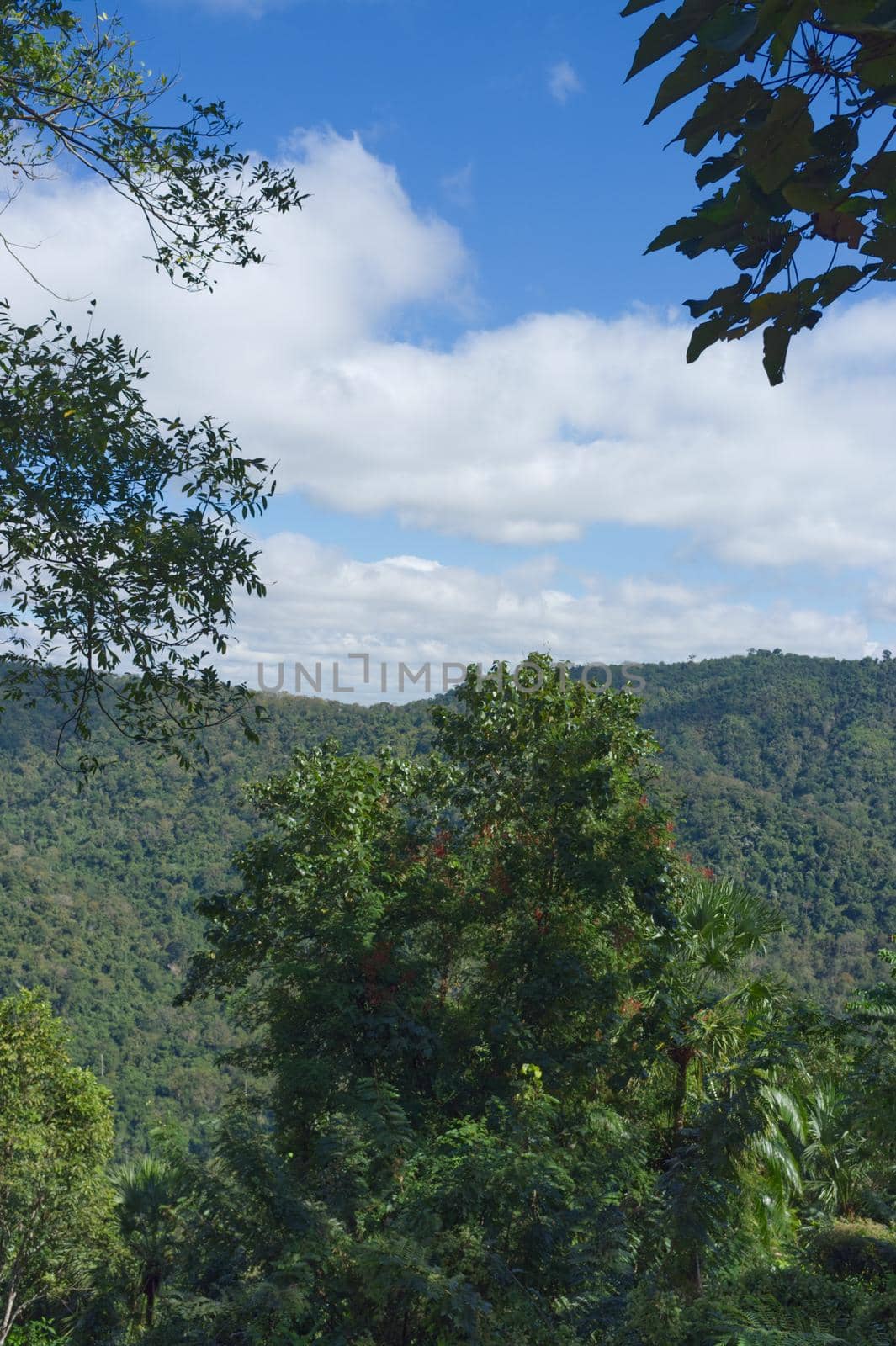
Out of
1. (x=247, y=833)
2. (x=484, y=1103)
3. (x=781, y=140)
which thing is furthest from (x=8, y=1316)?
(x=247, y=833)

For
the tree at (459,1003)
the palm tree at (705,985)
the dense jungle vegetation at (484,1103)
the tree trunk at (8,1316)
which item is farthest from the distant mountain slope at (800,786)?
the tree trunk at (8,1316)

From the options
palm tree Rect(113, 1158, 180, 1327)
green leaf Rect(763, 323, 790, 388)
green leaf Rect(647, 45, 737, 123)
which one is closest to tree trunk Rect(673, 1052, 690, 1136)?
palm tree Rect(113, 1158, 180, 1327)

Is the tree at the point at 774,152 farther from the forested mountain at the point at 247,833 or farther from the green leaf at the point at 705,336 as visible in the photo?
the forested mountain at the point at 247,833

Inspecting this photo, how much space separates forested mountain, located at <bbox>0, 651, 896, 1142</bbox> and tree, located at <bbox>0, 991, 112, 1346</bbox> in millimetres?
27695

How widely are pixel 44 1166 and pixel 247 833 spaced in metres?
60.4

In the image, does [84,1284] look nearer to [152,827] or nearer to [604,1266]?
[604,1266]

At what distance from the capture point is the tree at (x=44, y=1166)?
13.3 metres

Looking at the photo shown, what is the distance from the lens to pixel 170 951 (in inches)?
2721

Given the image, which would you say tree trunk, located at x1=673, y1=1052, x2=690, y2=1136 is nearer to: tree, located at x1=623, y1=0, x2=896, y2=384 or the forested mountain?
tree, located at x1=623, y1=0, x2=896, y2=384

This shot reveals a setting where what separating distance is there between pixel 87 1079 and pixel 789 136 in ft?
52.7

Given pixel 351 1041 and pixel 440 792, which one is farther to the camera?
pixel 440 792

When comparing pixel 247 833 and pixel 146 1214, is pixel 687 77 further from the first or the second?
pixel 247 833

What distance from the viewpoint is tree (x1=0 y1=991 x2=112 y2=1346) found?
13305mm

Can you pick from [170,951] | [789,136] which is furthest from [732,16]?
[170,951]
